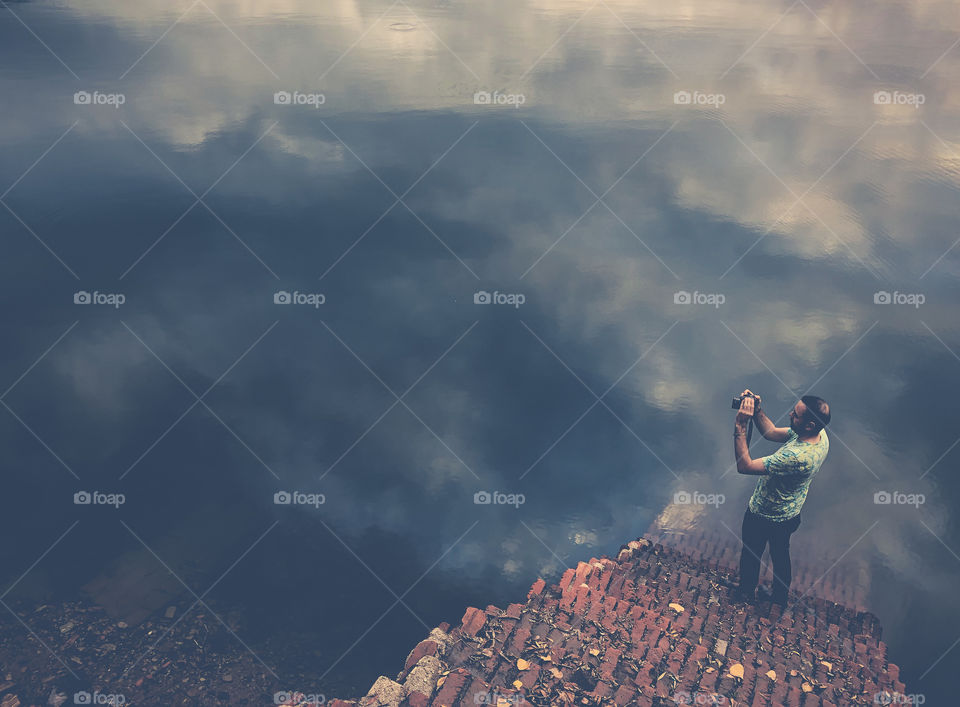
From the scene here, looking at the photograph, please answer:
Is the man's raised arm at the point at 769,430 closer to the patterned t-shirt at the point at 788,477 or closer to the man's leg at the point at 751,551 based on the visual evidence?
the patterned t-shirt at the point at 788,477

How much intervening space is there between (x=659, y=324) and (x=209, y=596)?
8037 mm

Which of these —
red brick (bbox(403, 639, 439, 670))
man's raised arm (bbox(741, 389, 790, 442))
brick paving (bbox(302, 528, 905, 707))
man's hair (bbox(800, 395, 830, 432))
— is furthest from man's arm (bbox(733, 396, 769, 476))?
red brick (bbox(403, 639, 439, 670))

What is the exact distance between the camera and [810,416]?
6266mm

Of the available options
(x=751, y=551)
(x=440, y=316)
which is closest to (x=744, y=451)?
(x=751, y=551)

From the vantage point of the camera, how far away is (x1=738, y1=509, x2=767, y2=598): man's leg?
681 centimetres

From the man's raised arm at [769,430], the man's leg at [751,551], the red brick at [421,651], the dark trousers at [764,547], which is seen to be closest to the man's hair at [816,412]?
the man's raised arm at [769,430]

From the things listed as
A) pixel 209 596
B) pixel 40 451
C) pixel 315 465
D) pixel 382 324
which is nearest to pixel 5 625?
pixel 209 596

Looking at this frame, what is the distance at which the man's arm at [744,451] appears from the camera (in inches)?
251

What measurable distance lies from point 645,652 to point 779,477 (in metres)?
2.14

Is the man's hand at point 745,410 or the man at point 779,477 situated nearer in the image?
the man at point 779,477

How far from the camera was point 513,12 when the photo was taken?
25.2 metres

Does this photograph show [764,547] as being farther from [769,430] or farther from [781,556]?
[769,430]

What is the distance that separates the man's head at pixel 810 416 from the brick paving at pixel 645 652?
2094 mm

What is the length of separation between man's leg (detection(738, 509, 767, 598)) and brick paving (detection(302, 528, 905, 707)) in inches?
8.0
